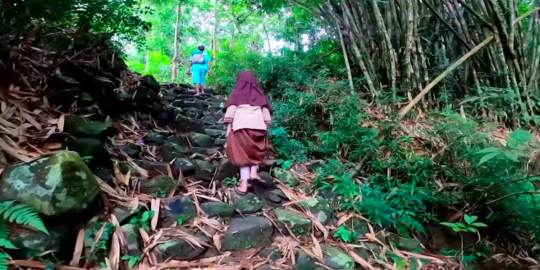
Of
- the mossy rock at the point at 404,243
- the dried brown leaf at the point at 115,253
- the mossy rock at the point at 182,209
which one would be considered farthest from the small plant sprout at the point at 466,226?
the dried brown leaf at the point at 115,253

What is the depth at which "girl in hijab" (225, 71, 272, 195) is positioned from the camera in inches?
102

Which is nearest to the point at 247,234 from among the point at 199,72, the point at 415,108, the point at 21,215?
the point at 21,215

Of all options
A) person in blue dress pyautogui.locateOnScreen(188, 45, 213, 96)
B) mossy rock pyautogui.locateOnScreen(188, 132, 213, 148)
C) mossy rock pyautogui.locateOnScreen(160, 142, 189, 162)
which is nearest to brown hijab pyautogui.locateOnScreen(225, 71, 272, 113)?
mossy rock pyautogui.locateOnScreen(160, 142, 189, 162)

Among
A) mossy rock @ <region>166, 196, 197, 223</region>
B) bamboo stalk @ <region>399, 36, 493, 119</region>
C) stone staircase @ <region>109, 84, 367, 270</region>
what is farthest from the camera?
bamboo stalk @ <region>399, 36, 493, 119</region>

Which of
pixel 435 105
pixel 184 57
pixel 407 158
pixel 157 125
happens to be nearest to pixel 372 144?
pixel 407 158

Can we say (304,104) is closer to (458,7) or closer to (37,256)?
(458,7)

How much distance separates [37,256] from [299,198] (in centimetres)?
162

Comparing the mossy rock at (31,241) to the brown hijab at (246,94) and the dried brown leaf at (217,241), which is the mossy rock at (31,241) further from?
the brown hijab at (246,94)

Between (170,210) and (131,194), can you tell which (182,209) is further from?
(131,194)

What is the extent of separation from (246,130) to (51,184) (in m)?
1.27

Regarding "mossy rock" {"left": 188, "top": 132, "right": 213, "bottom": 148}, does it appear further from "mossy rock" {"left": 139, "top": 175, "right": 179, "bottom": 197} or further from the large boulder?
the large boulder

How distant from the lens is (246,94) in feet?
8.89

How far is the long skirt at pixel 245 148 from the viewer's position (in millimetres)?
2590

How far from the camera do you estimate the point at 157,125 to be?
3.61m
